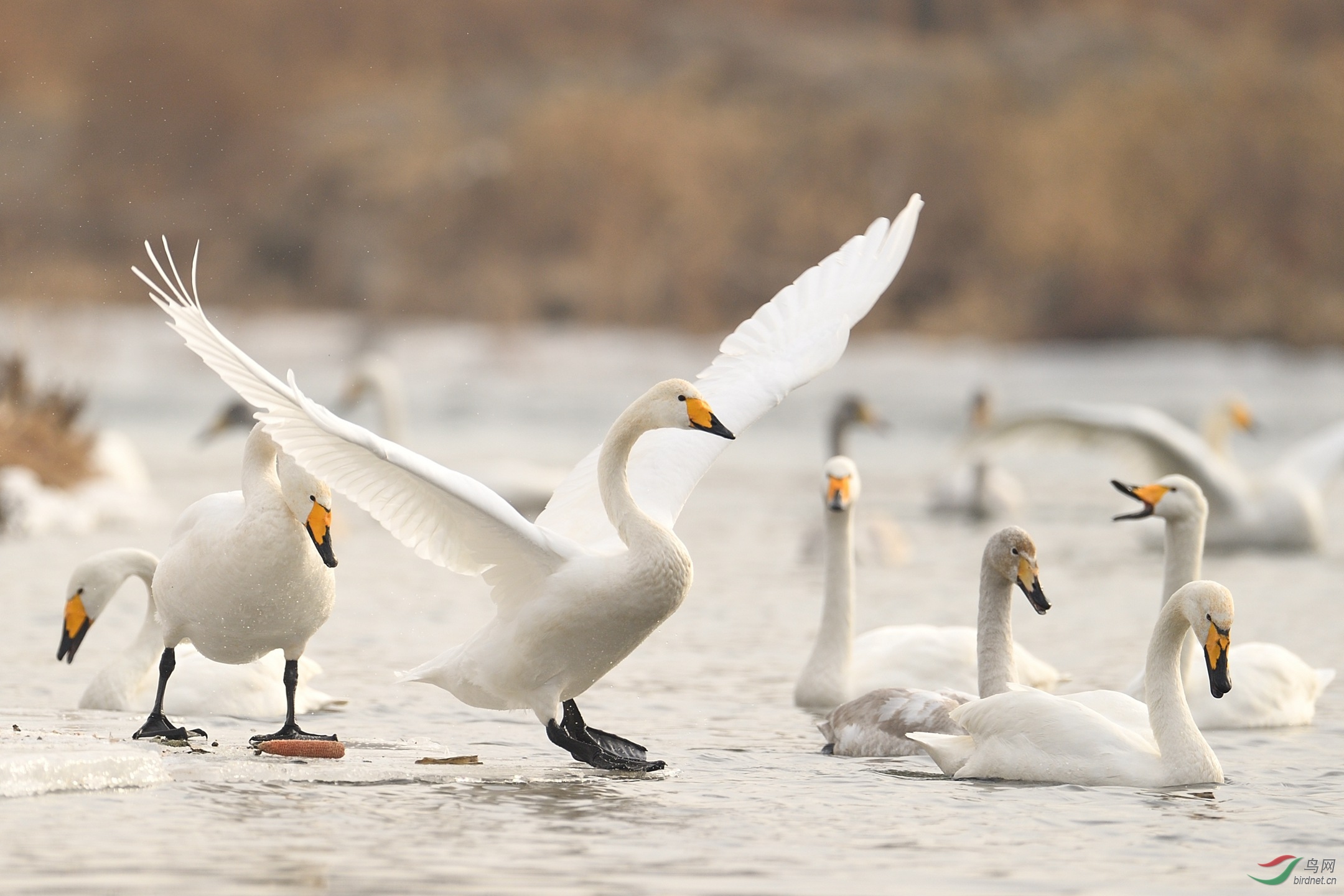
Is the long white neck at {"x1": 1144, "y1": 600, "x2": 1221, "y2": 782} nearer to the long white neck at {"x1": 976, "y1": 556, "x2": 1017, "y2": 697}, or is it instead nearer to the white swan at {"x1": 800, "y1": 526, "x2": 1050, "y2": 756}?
the white swan at {"x1": 800, "y1": 526, "x2": 1050, "y2": 756}

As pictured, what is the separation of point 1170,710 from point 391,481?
9.07 ft

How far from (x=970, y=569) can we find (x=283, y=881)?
29.7 feet

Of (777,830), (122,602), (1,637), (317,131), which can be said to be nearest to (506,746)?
(777,830)

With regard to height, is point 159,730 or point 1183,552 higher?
point 1183,552

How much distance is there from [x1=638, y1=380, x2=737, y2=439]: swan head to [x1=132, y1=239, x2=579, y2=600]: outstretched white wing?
0.54 metres

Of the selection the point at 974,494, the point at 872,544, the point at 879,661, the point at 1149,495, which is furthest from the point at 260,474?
the point at 974,494

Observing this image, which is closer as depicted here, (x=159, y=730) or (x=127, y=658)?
(x=159, y=730)

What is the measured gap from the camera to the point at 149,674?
841 centimetres

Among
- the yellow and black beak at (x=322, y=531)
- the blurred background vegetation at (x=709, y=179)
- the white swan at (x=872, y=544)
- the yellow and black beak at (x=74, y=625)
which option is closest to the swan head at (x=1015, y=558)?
the yellow and black beak at (x=322, y=531)

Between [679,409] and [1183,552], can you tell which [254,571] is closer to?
[679,409]

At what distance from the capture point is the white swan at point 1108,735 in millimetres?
7062

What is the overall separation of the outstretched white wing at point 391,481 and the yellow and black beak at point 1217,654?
7.30ft

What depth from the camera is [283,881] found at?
5469 millimetres

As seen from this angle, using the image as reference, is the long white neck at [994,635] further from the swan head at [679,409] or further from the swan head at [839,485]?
the swan head at [839,485]
